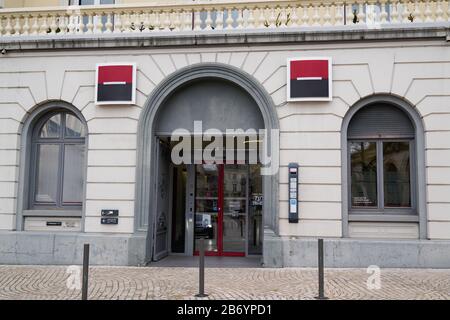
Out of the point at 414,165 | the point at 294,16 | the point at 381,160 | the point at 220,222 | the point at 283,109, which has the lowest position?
the point at 220,222

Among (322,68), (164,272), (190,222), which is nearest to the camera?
(164,272)

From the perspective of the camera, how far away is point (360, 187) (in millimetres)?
9945

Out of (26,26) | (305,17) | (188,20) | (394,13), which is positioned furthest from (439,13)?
(26,26)

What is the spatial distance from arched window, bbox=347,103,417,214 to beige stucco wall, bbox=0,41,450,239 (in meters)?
0.47

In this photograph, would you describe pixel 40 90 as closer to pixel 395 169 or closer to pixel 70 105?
pixel 70 105

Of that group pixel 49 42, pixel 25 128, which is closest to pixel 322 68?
pixel 49 42

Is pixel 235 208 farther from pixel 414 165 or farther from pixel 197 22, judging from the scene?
pixel 197 22

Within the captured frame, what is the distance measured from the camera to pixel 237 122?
410 inches

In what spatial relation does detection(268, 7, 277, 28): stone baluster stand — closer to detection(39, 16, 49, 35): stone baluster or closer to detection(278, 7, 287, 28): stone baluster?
detection(278, 7, 287, 28): stone baluster

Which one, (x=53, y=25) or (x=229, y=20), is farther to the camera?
(x=53, y=25)

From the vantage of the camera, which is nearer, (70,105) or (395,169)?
(395,169)

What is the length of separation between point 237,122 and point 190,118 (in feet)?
3.97

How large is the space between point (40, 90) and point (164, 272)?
5679 mm

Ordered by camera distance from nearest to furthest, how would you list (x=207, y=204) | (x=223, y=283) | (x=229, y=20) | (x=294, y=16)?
(x=223, y=283), (x=294, y=16), (x=229, y=20), (x=207, y=204)
